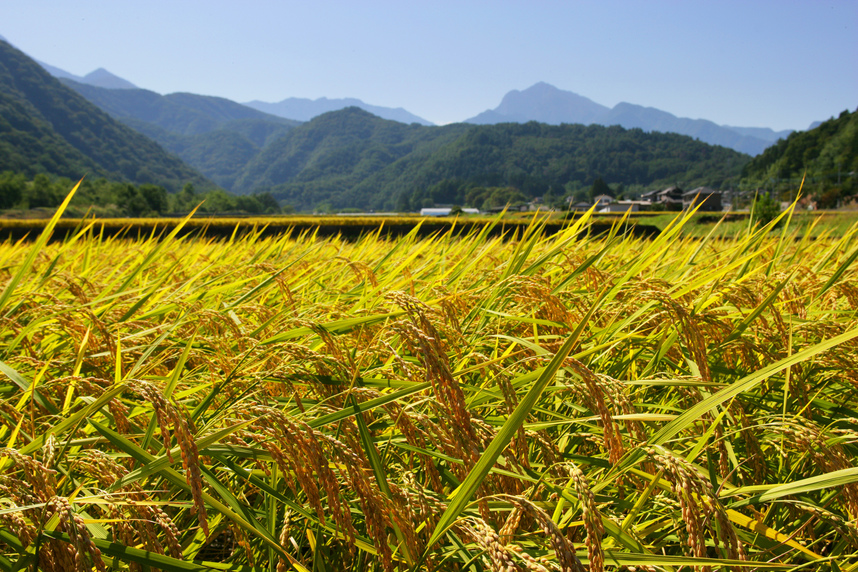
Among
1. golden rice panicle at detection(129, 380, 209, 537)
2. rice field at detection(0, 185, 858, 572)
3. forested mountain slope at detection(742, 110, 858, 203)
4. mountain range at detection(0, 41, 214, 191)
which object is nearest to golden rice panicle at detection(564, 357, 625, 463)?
rice field at detection(0, 185, 858, 572)

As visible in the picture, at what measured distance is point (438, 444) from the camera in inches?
38.0

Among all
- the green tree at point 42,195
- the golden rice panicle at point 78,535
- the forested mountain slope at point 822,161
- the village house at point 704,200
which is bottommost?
the green tree at point 42,195

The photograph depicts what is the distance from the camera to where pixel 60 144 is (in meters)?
82.4

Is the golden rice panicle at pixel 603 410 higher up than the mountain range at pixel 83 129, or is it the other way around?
the mountain range at pixel 83 129

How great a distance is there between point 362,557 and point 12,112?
114009 mm

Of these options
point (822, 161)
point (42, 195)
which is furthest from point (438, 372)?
point (822, 161)

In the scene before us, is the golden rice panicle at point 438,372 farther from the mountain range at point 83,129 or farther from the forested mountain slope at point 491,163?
the forested mountain slope at point 491,163

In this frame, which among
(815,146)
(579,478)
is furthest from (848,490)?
(815,146)

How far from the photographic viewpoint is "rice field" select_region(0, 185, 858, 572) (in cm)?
72

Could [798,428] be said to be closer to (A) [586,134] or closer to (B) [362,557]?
(B) [362,557]

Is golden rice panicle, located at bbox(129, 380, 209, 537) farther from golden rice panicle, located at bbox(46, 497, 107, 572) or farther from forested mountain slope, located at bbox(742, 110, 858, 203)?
forested mountain slope, located at bbox(742, 110, 858, 203)

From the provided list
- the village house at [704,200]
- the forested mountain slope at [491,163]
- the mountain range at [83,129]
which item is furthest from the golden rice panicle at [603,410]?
the forested mountain slope at [491,163]

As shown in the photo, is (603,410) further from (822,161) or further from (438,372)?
(822,161)

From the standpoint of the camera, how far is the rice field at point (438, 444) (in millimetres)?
722
